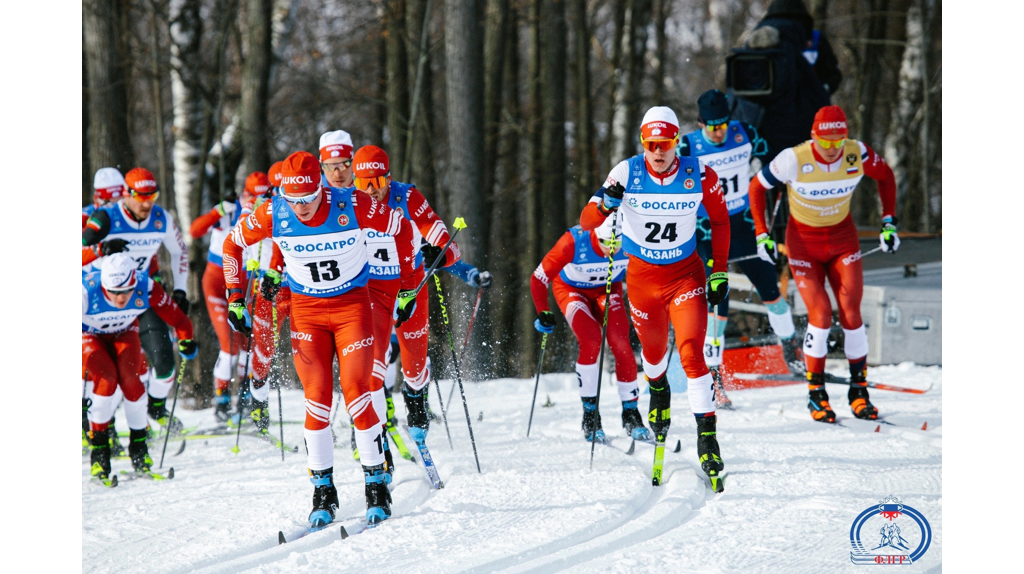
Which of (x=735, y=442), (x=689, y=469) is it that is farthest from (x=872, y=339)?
(x=689, y=469)

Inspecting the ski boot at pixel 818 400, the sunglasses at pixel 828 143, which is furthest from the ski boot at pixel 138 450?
the sunglasses at pixel 828 143

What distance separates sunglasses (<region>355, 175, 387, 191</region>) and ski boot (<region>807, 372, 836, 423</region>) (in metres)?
3.38

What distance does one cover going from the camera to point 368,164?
5.61m

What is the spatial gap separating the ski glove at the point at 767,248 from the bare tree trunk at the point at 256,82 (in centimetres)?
674

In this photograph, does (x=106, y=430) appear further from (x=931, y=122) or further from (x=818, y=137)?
(x=931, y=122)

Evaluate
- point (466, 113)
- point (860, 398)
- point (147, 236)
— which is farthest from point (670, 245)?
point (466, 113)

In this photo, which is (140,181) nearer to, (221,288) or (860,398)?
(221,288)

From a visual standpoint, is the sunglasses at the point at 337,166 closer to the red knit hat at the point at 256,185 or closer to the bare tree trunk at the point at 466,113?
the red knit hat at the point at 256,185

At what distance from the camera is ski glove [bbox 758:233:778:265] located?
654cm

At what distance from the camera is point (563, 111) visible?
1336cm

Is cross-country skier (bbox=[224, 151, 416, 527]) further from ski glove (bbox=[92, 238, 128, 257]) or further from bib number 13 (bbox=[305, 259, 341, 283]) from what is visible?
ski glove (bbox=[92, 238, 128, 257])

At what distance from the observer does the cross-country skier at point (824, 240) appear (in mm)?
6605

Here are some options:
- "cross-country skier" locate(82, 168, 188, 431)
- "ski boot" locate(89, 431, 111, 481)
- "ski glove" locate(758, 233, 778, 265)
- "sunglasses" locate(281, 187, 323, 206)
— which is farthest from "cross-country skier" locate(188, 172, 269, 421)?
"ski glove" locate(758, 233, 778, 265)

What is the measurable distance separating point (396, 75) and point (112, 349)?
8.05 metres
